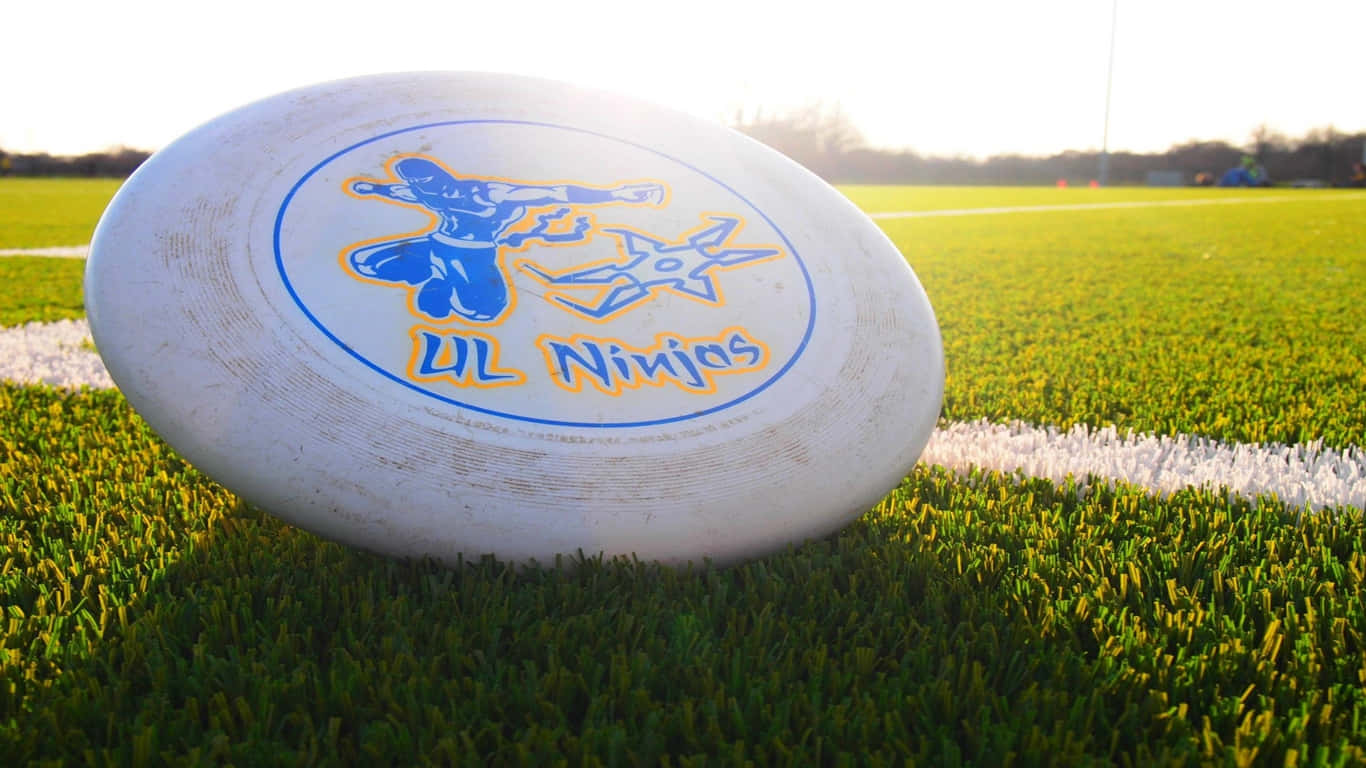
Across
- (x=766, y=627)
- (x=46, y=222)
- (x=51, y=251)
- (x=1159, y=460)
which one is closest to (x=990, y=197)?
(x=46, y=222)

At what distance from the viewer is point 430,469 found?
1.39 metres

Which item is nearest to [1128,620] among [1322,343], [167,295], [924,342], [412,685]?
[924,342]

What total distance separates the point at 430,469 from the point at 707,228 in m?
0.71

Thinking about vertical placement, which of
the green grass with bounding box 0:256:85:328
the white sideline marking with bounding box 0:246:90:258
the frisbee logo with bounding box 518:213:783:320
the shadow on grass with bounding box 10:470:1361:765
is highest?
the frisbee logo with bounding box 518:213:783:320

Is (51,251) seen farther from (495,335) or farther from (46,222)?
(495,335)

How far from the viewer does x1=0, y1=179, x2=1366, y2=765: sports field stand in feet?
3.54

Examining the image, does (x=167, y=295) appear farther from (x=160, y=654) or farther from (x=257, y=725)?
(x=257, y=725)

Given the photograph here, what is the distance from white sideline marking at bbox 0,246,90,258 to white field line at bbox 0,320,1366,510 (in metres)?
7.11

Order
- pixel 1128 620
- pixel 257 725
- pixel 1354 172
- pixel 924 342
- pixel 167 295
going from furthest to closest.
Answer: pixel 1354 172 < pixel 924 342 < pixel 167 295 < pixel 1128 620 < pixel 257 725

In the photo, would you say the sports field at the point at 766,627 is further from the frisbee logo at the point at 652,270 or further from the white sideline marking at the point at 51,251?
the white sideline marking at the point at 51,251

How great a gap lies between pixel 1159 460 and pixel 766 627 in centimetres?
124

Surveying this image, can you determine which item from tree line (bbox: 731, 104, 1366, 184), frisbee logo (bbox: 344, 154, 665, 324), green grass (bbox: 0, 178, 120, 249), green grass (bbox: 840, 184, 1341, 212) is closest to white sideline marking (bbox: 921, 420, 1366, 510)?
frisbee logo (bbox: 344, 154, 665, 324)

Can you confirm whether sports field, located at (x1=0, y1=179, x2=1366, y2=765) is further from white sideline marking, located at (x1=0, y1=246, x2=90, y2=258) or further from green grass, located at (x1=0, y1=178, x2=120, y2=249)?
green grass, located at (x1=0, y1=178, x2=120, y2=249)

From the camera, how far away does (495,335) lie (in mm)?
1533
